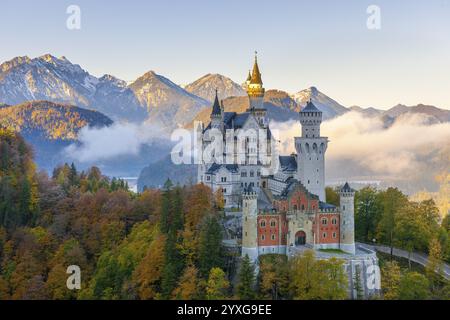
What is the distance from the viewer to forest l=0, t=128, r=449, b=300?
66812mm

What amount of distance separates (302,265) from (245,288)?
647cm

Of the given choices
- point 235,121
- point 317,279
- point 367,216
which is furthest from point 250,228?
point 235,121

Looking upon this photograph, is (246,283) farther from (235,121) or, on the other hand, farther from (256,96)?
(256,96)

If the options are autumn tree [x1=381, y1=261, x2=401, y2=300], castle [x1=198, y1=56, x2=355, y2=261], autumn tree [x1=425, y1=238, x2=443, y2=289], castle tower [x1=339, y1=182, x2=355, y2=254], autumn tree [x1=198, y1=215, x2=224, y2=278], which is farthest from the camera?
castle tower [x1=339, y1=182, x2=355, y2=254]

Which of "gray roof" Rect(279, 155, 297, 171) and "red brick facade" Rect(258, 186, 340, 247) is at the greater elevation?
"gray roof" Rect(279, 155, 297, 171)

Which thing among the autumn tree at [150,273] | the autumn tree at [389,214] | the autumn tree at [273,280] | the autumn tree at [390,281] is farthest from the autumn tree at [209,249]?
the autumn tree at [389,214]

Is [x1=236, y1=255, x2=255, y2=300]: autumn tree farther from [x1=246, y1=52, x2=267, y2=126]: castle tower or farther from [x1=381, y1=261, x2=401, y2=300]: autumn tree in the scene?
[x1=246, y1=52, x2=267, y2=126]: castle tower

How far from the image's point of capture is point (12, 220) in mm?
94438

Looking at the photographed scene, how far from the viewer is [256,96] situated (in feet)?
336

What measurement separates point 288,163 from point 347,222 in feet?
68.3

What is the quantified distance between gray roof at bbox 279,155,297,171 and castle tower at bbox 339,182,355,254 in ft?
57.3

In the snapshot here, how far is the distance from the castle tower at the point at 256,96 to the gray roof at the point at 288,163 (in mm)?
8630

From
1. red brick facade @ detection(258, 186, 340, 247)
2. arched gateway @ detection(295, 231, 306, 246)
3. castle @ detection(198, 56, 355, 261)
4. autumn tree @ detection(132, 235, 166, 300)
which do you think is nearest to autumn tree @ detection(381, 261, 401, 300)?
castle @ detection(198, 56, 355, 261)
